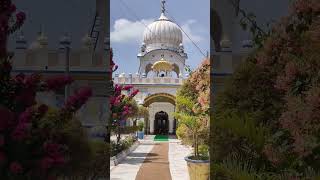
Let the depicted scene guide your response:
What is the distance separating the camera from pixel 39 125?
9.05ft

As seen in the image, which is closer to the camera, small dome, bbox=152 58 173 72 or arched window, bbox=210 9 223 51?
arched window, bbox=210 9 223 51

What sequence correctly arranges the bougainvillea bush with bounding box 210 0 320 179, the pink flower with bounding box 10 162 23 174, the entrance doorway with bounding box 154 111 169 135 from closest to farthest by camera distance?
the bougainvillea bush with bounding box 210 0 320 179, the pink flower with bounding box 10 162 23 174, the entrance doorway with bounding box 154 111 169 135

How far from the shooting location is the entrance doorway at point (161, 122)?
2777 centimetres

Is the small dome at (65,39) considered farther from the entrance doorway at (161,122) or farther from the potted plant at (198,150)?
the entrance doorway at (161,122)

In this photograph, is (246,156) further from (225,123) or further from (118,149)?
(118,149)

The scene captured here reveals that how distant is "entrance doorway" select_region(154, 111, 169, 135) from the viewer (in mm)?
27766

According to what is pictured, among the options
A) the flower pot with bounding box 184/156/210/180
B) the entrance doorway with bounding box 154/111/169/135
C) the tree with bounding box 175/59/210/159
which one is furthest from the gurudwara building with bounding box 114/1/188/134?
the flower pot with bounding box 184/156/210/180

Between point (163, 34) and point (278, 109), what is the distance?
23355 millimetres

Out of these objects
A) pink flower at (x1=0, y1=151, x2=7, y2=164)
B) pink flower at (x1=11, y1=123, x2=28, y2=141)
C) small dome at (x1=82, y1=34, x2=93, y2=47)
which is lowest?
pink flower at (x1=0, y1=151, x2=7, y2=164)

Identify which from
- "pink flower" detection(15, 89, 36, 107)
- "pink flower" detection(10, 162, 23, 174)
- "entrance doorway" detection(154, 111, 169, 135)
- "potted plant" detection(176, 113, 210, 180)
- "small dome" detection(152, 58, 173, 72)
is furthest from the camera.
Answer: "entrance doorway" detection(154, 111, 169, 135)

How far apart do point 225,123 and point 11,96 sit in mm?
1259

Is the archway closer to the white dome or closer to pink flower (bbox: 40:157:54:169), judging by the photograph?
the white dome

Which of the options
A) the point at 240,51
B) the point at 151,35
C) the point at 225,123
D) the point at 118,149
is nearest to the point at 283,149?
the point at 225,123

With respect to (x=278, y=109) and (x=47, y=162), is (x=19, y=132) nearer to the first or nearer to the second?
(x=47, y=162)
